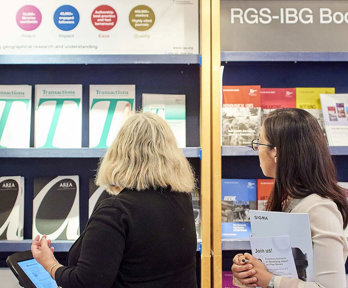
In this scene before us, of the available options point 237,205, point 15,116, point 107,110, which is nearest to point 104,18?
point 107,110

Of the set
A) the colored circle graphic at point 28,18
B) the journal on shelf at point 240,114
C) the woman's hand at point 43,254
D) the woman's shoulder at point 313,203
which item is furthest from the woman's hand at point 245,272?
the colored circle graphic at point 28,18

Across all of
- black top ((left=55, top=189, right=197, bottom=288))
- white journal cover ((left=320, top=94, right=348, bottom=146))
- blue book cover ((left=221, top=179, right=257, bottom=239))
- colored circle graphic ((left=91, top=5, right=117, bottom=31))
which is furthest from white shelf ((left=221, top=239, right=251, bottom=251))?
colored circle graphic ((left=91, top=5, right=117, bottom=31))

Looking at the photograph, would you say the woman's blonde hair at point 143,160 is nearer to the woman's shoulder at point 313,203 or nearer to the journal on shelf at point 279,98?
the woman's shoulder at point 313,203

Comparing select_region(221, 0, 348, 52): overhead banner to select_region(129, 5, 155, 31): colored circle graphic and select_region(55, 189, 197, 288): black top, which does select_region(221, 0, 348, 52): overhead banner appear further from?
select_region(55, 189, 197, 288): black top

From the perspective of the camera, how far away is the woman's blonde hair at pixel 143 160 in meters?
1.31

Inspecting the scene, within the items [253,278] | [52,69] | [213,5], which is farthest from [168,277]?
[52,69]

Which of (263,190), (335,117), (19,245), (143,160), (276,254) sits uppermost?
(335,117)

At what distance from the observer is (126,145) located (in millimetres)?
1354

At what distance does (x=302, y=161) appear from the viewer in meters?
1.20

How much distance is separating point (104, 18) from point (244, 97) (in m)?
0.89

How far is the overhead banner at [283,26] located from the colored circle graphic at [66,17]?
2.80ft

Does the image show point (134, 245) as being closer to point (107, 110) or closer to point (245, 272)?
point (245, 272)

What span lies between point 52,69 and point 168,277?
1.50m

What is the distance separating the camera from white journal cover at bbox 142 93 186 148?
7.12 ft
